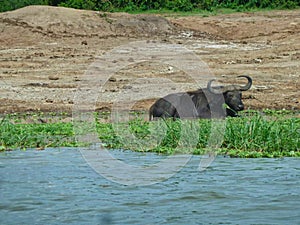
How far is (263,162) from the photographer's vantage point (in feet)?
34.1

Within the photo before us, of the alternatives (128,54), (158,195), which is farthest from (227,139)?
(128,54)

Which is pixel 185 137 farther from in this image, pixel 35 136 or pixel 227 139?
pixel 35 136

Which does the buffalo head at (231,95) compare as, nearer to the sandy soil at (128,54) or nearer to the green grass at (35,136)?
the sandy soil at (128,54)

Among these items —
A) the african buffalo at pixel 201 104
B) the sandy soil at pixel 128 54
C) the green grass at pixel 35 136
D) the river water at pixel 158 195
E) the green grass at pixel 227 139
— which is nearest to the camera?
the river water at pixel 158 195

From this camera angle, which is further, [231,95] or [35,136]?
[231,95]

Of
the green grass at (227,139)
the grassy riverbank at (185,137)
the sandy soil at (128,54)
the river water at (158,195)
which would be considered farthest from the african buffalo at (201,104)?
the river water at (158,195)

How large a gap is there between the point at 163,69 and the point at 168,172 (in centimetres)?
1300

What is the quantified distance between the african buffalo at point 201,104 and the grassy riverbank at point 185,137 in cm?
235

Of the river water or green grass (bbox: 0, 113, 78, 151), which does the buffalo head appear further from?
the river water

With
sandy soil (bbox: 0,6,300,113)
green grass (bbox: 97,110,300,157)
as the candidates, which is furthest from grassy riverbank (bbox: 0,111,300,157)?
sandy soil (bbox: 0,6,300,113)

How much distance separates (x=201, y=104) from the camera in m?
16.3

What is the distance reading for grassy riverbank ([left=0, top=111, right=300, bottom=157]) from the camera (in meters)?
11.2

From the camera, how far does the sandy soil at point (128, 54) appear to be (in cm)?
2011

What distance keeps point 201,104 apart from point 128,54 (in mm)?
8137
